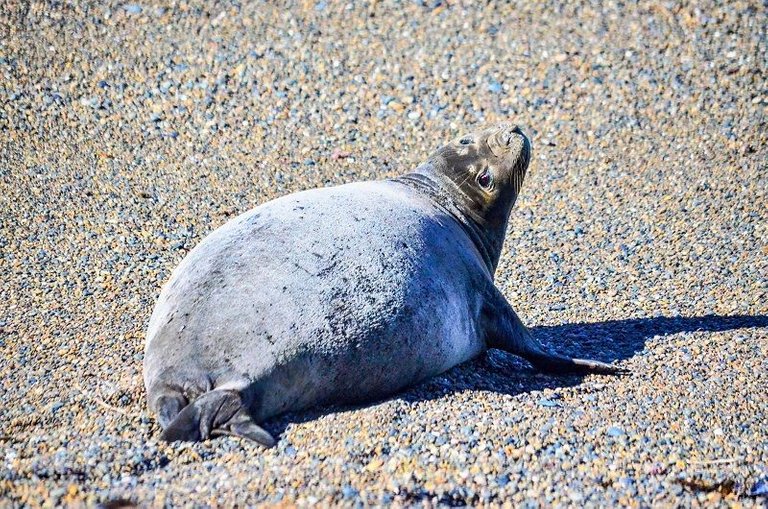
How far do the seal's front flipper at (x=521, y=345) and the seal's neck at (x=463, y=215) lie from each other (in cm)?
62

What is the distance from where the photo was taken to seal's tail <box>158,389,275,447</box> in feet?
13.8

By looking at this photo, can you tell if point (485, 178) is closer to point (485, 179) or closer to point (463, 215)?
point (485, 179)

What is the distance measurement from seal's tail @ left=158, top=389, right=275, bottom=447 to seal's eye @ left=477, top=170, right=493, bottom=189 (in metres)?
2.53

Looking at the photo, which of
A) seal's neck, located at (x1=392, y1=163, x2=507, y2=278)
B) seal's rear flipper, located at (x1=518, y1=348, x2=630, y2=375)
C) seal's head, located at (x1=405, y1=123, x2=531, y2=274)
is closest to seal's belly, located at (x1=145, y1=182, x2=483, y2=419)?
seal's rear flipper, located at (x1=518, y1=348, x2=630, y2=375)

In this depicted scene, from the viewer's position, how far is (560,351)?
5941 millimetres

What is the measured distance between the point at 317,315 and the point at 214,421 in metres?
0.68

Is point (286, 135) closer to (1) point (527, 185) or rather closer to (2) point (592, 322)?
(1) point (527, 185)

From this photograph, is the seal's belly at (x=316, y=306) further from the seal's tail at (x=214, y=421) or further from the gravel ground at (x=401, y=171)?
the gravel ground at (x=401, y=171)

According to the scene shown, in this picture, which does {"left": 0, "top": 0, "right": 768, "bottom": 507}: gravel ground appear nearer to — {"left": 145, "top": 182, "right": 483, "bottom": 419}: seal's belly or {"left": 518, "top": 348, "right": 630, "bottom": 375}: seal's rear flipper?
{"left": 518, "top": 348, "right": 630, "bottom": 375}: seal's rear flipper

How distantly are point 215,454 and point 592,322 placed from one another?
3.12 metres

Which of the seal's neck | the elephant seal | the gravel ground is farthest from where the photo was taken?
the seal's neck

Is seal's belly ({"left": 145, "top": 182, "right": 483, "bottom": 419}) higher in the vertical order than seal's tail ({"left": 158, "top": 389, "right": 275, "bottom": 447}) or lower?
higher

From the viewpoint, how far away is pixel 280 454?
414cm

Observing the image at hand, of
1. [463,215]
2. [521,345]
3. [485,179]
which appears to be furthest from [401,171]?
[521,345]
